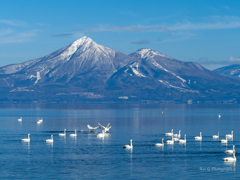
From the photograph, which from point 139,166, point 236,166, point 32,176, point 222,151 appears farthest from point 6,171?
point 222,151

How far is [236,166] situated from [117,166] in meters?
18.5

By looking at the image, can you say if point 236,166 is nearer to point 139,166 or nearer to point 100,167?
point 139,166

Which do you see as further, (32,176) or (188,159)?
(188,159)

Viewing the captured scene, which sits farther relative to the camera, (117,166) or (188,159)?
(188,159)

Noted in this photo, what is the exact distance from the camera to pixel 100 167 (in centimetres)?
6969

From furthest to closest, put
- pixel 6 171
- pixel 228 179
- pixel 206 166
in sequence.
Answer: pixel 206 166
pixel 6 171
pixel 228 179

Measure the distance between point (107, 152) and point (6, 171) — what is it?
24.9 meters

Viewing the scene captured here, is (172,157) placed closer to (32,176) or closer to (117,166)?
(117,166)

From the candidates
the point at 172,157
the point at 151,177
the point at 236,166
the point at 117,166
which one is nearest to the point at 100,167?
the point at 117,166

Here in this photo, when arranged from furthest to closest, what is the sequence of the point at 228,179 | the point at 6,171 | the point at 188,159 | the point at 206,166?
the point at 188,159 < the point at 206,166 < the point at 6,171 < the point at 228,179

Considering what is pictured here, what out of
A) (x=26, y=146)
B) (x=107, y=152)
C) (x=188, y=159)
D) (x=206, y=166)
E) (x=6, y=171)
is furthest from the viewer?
(x=26, y=146)

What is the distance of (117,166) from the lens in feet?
232

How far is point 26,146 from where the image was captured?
95.9 meters

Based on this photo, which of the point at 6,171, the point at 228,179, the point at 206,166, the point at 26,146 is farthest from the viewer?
the point at 26,146
